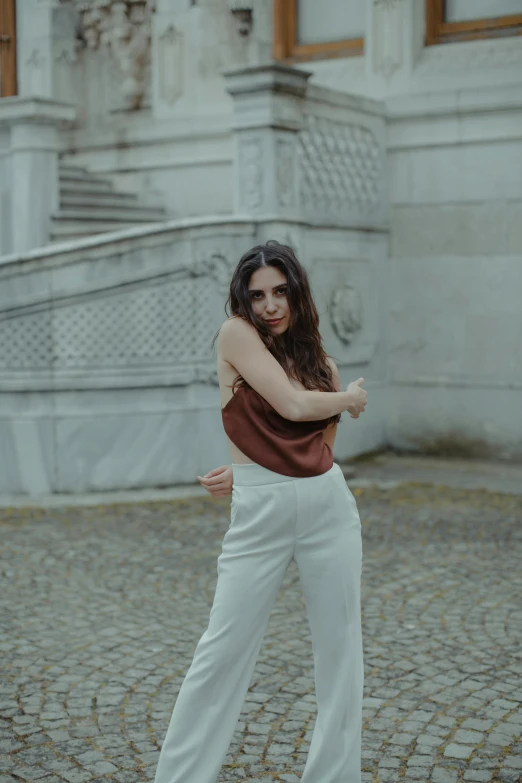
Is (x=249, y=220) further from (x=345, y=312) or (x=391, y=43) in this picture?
(x=391, y=43)

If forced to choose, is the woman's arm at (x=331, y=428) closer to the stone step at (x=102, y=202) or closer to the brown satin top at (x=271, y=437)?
the brown satin top at (x=271, y=437)

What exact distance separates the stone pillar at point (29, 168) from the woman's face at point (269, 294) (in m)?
7.78

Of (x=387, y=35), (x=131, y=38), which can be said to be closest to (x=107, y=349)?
(x=387, y=35)

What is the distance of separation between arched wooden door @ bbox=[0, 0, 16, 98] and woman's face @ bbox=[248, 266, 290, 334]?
1222 centimetres

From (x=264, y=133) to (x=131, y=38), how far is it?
5442 millimetres

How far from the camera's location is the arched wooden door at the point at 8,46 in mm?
14367

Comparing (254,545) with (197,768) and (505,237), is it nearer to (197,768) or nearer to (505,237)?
(197,768)

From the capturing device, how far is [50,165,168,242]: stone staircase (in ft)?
35.8

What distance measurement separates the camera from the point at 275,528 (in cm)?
300

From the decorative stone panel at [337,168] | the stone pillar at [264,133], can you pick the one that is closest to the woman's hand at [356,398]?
the stone pillar at [264,133]

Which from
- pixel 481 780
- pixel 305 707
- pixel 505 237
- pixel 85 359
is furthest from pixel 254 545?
pixel 505 237

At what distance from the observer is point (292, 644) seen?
5.08m

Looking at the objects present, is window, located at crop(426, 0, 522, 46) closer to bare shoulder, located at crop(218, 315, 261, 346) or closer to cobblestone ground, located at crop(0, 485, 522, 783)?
cobblestone ground, located at crop(0, 485, 522, 783)

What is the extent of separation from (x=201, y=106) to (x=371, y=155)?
297cm
